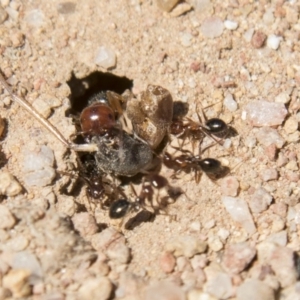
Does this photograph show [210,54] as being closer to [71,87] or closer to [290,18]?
[290,18]

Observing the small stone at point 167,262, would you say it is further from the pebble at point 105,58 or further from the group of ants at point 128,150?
the pebble at point 105,58

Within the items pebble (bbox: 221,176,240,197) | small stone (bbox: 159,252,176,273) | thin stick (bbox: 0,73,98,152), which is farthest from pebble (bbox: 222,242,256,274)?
thin stick (bbox: 0,73,98,152)

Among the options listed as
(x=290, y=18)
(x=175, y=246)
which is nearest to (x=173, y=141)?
(x=175, y=246)

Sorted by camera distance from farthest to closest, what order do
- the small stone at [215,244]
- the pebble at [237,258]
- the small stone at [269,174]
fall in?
the small stone at [269,174] → the small stone at [215,244] → the pebble at [237,258]

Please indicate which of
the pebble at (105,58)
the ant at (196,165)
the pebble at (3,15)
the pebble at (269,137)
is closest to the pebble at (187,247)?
the ant at (196,165)

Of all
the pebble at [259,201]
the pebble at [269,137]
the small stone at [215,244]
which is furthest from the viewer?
the pebble at [269,137]

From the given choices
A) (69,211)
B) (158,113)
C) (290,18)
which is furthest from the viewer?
(290,18)

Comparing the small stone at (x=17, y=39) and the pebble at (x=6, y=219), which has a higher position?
the small stone at (x=17, y=39)

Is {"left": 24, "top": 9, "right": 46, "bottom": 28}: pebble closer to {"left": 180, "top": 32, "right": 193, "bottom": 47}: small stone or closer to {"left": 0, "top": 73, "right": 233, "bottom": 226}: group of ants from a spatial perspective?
{"left": 0, "top": 73, "right": 233, "bottom": 226}: group of ants
